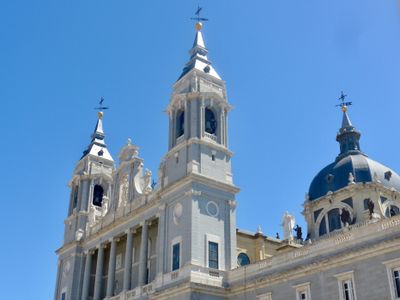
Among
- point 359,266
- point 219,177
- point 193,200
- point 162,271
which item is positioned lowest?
point 359,266

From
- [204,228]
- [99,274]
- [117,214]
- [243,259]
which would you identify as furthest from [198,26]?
[99,274]

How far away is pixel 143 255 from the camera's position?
39.6 meters

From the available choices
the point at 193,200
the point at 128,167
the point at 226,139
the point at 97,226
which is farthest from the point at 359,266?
the point at 97,226

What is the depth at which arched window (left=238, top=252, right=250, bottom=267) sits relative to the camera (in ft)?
139

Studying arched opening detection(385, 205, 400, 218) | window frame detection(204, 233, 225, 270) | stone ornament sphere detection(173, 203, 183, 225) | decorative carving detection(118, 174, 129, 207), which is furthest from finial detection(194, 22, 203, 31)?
arched opening detection(385, 205, 400, 218)

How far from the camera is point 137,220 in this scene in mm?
41656

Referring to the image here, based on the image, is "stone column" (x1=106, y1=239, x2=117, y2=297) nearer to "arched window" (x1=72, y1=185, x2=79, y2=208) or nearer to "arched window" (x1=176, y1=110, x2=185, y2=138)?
"arched window" (x1=72, y1=185, x2=79, y2=208)

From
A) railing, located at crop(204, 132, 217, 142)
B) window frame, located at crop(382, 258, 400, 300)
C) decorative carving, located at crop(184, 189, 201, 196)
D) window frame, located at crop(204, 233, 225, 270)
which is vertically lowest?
window frame, located at crop(382, 258, 400, 300)

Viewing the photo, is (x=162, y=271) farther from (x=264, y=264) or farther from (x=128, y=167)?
(x=128, y=167)

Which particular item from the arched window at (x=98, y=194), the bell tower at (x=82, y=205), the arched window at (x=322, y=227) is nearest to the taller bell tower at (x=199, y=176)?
the bell tower at (x=82, y=205)

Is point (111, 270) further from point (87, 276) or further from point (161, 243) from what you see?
point (161, 243)

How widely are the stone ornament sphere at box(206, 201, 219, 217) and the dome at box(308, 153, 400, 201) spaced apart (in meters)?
20.2

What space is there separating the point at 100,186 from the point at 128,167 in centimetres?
872

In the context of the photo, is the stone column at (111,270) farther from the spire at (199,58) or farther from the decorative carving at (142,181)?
the spire at (199,58)
